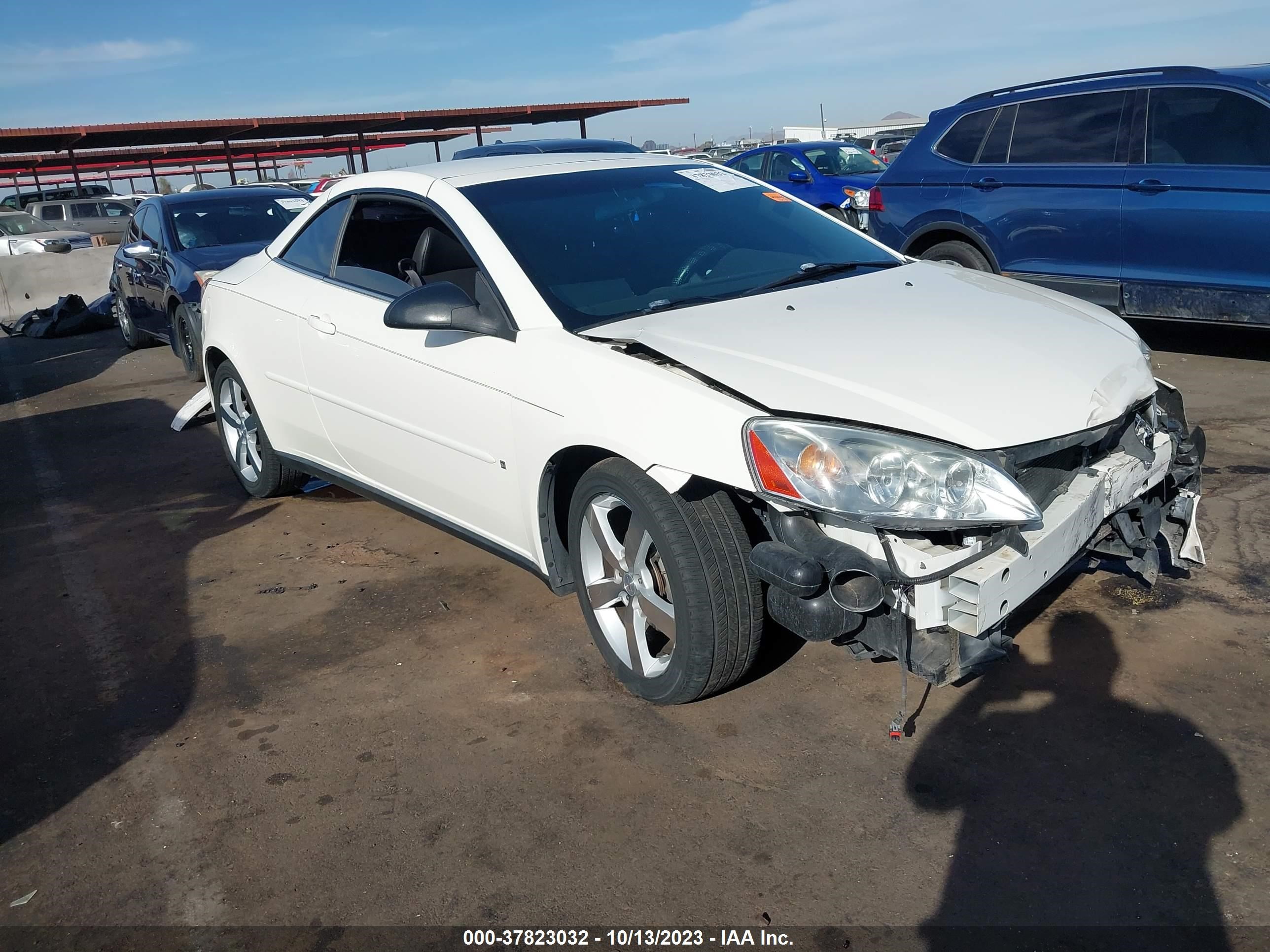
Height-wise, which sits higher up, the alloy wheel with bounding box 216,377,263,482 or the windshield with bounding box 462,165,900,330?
the windshield with bounding box 462,165,900,330

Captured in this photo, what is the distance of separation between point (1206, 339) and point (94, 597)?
7.46 metres

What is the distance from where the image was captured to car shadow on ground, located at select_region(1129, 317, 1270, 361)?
7188mm

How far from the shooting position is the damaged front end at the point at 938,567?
2.59 metres

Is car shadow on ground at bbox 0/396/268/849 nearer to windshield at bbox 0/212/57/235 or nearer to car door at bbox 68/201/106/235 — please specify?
windshield at bbox 0/212/57/235

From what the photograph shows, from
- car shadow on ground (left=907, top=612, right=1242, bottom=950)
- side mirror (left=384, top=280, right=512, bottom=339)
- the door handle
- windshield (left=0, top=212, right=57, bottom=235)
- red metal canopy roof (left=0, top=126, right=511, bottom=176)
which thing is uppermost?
red metal canopy roof (left=0, top=126, right=511, bottom=176)

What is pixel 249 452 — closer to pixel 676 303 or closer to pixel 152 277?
pixel 676 303

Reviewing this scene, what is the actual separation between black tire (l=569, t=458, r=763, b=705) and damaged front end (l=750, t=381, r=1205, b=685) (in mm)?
112

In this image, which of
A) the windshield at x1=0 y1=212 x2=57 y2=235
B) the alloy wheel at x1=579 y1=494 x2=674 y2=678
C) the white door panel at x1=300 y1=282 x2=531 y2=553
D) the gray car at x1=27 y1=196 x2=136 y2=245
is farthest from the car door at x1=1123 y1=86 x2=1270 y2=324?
the gray car at x1=27 y1=196 x2=136 y2=245

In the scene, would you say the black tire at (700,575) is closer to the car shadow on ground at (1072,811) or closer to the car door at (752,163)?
the car shadow on ground at (1072,811)

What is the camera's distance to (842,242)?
4176mm

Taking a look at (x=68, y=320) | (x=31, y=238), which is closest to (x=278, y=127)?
(x=31, y=238)

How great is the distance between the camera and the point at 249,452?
5414 mm

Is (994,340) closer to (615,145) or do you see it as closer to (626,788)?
(626,788)

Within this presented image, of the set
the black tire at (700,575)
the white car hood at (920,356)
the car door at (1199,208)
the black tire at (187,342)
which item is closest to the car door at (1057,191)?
the car door at (1199,208)
